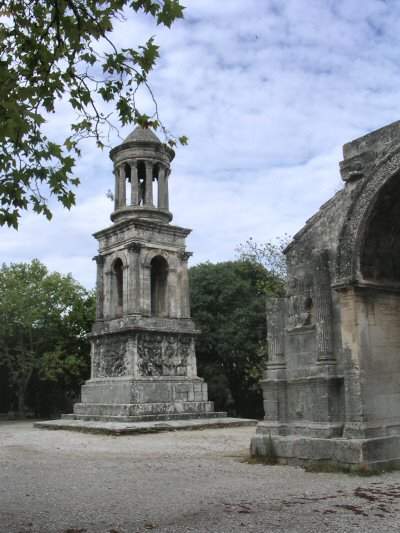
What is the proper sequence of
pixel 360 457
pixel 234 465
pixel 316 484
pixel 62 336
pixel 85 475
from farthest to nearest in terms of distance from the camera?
pixel 62 336 < pixel 234 465 < pixel 85 475 < pixel 360 457 < pixel 316 484

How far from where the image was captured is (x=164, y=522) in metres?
5.93

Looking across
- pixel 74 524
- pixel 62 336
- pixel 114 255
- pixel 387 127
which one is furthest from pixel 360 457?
pixel 62 336

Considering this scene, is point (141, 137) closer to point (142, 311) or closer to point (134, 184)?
point (134, 184)

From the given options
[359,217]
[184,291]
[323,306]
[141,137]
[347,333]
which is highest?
[141,137]

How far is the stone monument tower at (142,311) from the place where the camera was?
20.4m

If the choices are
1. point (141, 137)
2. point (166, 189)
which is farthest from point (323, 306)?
point (141, 137)

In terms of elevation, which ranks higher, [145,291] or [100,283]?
[100,283]

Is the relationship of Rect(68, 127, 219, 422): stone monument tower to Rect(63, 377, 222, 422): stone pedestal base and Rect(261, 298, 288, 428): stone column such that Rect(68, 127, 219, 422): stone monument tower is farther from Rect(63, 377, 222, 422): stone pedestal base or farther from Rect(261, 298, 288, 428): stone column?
Rect(261, 298, 288, 428): stone column

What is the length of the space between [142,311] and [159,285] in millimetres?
2227

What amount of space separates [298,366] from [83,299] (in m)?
22.8

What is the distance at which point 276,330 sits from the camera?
10.6 meters

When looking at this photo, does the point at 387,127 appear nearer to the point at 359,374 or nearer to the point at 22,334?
the point at 359,374

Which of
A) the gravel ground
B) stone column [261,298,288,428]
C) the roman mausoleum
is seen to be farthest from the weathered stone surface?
the roman mausoleum

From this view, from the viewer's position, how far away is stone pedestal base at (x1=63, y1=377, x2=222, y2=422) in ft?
64.0
